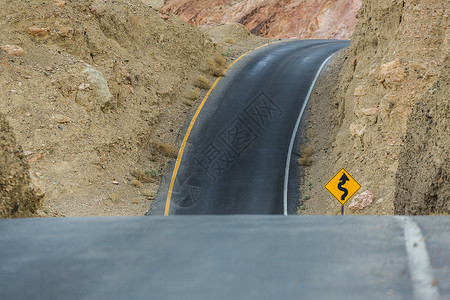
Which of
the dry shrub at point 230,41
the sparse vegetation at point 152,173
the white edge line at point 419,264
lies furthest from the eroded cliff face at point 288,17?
the white edge line at point 419,264

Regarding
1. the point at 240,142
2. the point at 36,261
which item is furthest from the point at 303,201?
the point at 36,261

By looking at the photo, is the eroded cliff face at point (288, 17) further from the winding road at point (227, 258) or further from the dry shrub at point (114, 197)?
the winding road at point (227, 258)

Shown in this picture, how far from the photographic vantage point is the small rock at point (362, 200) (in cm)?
2128

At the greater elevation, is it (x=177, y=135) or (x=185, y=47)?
(x=185, y=47)

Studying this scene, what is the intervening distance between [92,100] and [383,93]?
1606 cm

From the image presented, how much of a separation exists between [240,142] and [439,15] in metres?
13.0

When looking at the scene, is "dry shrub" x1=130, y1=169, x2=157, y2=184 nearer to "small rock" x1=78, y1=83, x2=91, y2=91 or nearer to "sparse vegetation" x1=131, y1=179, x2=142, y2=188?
"sparse vegetation" x1=131, y1=179, x2=142, y2=188

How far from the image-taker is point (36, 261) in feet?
18.7

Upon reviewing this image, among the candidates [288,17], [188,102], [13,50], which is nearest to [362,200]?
[188,102]

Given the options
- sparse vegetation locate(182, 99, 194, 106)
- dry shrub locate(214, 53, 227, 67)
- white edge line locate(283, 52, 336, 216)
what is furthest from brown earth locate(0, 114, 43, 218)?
dry shrub locate(214, 53, 227, 67)

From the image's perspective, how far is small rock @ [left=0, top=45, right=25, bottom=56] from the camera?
30.3 m

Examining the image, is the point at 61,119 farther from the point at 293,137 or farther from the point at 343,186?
the point at 343,186

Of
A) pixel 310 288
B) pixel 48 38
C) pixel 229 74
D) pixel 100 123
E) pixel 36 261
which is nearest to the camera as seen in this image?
pixel 310 288

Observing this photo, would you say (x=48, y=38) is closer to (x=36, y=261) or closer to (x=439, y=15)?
(x=439, y=15)
